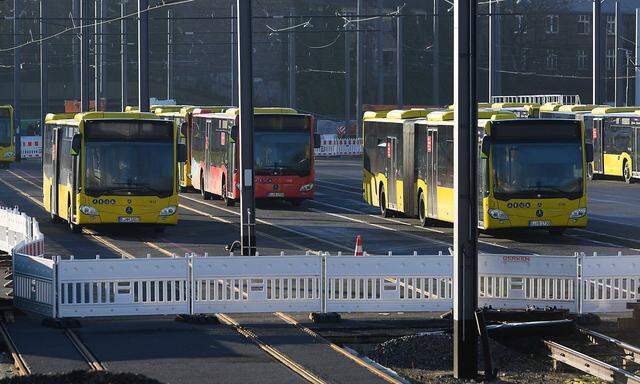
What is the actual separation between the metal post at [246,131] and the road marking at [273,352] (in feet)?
18.2

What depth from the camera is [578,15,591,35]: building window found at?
108 m

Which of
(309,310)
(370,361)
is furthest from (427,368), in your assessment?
(309,310)

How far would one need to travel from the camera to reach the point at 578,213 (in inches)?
1286

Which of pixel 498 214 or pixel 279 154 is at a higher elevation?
pixel 279 154

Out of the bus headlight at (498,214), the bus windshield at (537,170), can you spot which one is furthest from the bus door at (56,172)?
the bus windshield at (537,170)

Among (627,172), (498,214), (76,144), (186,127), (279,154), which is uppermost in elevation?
(186,127)

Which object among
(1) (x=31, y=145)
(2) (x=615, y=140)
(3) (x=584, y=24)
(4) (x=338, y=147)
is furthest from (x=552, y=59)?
(2) (x=615, y=140)

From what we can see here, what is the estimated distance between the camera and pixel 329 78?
110m

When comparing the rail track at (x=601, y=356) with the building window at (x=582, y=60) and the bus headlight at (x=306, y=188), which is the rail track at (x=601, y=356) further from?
the building window at (x=582, y=60)

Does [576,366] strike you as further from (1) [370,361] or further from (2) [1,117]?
(2) [1,117]

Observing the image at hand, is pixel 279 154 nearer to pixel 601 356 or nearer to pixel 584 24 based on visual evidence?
pixel 601 356

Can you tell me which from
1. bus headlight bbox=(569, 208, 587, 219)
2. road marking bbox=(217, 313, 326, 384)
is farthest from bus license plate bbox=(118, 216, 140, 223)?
road marking bbox=(217, 313, 326, 384)

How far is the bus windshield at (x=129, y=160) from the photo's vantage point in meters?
34.0

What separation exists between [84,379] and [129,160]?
828 inches
